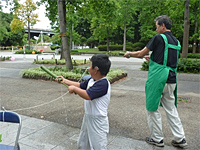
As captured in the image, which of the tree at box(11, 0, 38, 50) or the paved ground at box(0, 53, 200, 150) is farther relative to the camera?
the tree at box(11, 0, 38, 50)

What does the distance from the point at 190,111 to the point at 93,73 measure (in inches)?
153

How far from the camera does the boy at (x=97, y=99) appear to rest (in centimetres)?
224

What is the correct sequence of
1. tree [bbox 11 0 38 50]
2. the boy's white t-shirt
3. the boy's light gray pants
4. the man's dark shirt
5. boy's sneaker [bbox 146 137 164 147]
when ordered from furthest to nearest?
1. tree [bbox 11 0 38 50]
2. boy's sneaker [bbox 146 137 164 147]
3. the man's dark shirt
4. the boy's light gray pants
5. the boy's white t-shirt

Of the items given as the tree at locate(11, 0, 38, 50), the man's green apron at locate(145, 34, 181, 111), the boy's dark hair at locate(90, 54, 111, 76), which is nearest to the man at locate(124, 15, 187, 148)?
the man's green apron at locate(145, 34, 181, 111)

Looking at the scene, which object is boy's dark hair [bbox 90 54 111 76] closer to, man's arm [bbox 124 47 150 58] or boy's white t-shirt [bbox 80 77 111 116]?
boy's white t-shirt [bbox 80 77 111 116]

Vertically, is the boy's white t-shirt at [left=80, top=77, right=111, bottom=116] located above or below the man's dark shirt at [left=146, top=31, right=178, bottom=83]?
below

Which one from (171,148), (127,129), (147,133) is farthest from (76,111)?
(171,148)

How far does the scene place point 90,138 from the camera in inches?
94.4

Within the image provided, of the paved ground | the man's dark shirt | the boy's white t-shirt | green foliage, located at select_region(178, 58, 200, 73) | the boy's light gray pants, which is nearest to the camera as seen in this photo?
the boy's white t-shirt

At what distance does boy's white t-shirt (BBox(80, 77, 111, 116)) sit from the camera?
7.32 feet

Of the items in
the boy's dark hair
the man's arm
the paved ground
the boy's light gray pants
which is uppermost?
the man's arm

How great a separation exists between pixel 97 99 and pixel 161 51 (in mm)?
1423

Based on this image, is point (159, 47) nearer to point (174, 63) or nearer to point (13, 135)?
point (174, 63)

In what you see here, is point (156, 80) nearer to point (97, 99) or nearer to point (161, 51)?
point (161, 51)
